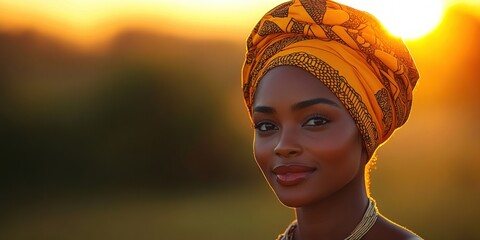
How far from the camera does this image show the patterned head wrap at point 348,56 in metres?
5.19

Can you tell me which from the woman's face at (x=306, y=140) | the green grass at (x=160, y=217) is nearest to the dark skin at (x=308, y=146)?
the woman's face at (x=306, y=140)

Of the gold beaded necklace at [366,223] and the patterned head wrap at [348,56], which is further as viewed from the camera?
the gold beaded necklace at [366,223]

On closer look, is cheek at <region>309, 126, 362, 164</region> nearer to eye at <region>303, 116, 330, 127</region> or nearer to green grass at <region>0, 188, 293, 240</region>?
eye at <region>303, 116, 330, 127</region>

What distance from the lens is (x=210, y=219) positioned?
864 inches

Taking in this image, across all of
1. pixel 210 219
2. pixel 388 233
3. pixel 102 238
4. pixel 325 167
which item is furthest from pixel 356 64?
pixel 210 219

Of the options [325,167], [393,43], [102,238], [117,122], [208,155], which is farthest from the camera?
[208,155]

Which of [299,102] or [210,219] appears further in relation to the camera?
[210,219]

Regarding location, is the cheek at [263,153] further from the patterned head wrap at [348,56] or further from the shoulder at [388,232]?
the shoulder at [388,232]

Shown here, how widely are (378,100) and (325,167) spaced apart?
0.57 metres

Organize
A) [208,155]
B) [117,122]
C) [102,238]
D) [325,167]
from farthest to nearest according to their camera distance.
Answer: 1. [208,155]
2. [117,122]
3. [102,238]
4. [325,167]

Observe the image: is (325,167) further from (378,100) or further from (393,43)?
(393,43)

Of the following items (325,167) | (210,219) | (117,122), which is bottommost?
(210,219)

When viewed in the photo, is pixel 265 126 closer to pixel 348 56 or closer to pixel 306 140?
pixel 306 140

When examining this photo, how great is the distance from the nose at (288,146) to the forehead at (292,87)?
0.67ft
